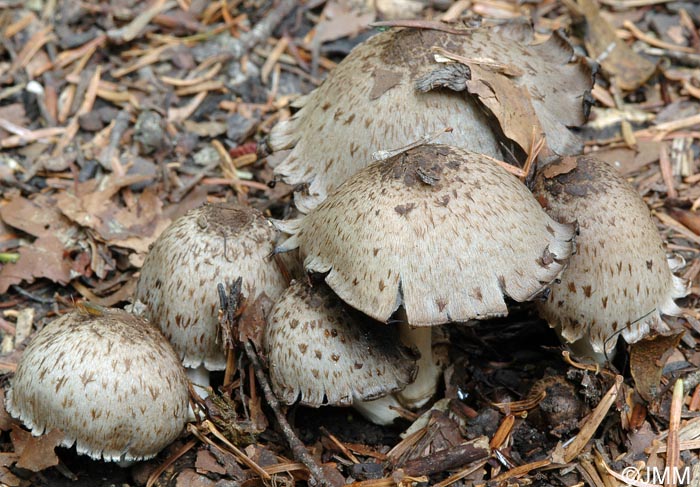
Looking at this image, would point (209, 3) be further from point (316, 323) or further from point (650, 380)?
point (650, 380)

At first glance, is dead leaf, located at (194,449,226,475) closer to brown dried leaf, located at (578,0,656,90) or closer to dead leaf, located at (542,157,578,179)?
dead leaf, located at (542,157,578,179)

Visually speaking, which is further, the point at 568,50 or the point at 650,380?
the point at 568,50

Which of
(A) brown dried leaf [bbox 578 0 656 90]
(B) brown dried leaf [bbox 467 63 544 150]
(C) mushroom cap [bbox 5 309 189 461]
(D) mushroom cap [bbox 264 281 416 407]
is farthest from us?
(A) brown dried leaf [bbox 578 0 656 90]

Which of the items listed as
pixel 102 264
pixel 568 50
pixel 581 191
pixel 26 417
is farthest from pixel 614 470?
pixel 102 264

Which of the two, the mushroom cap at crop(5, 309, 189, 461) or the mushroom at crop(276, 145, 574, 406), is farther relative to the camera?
the mushroom cap at crop(5, 309, 189, 461)

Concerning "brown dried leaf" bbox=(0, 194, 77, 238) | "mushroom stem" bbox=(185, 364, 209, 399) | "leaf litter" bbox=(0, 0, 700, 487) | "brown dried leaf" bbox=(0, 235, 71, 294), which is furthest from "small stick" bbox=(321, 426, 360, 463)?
"brown dried leaf" bbox=(0, 194, 77, 238)

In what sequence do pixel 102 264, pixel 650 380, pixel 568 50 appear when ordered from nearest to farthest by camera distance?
pixel 650 380
pixel 568 50
pixel 102 264
